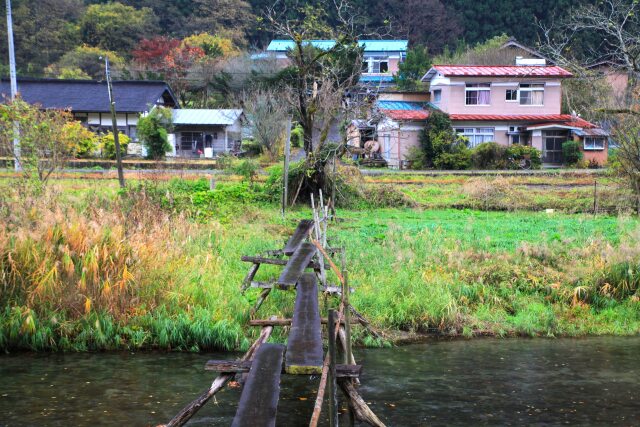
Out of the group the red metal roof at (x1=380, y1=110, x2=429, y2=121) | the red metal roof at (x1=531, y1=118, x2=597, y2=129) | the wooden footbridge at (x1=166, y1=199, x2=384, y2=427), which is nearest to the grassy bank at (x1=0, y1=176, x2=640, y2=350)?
the wooden footbridge at (x1=166, y1=199, x2=384, y2=427)

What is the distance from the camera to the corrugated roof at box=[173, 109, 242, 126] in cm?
3975

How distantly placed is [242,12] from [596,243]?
160ft

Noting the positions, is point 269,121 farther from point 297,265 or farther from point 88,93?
point 297,265

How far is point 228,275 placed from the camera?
1106 centimetres

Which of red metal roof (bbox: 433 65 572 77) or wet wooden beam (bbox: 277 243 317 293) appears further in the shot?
red metal roof (bbox: 433 65 572 77)

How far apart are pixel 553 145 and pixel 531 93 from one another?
353 cm

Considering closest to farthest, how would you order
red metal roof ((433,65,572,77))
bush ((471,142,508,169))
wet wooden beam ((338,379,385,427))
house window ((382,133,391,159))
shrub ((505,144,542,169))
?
wet wooden beam ((338,379,385,427)) → bush ((471,142,508,169)) → shrub ((505,144,542,169)) → house window ((382,133,391,159)) → red metal roof ((433,65,572,77))

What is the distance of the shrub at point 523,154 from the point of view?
111 ft

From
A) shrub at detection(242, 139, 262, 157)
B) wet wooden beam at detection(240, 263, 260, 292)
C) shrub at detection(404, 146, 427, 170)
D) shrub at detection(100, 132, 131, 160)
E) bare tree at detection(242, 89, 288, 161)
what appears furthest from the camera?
shrub at detection(242, 139, 262, 157)

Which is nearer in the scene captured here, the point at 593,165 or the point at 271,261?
the point at 271,261

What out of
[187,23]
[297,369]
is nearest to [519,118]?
[187,23]

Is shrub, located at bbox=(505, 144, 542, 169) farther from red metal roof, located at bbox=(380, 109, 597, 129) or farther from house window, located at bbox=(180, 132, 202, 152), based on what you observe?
house window, located at bbox=(180, 132, 202, 152)

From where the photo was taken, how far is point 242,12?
188 ft

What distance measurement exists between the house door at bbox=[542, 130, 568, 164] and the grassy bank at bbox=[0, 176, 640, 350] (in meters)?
22.4
